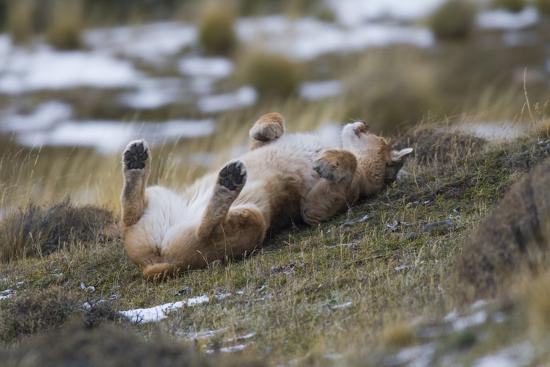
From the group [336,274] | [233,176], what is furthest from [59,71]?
[336,274]

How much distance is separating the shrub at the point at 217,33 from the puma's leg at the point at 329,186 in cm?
1477

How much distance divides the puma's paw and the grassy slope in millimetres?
844

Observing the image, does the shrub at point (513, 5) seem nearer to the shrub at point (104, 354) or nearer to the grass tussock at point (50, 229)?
the grass tussock at point (50, 229)

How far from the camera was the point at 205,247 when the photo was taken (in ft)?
23.1

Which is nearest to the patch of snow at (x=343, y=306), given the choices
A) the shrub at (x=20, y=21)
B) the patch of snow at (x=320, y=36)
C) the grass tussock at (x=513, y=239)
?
the grass tussock at (x=513, y=239)

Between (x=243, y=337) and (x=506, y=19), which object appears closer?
(x=243, y=337)

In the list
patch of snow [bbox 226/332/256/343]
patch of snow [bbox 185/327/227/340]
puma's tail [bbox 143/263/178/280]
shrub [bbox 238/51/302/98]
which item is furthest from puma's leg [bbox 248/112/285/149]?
shrub [bbox 238/51/302/98]

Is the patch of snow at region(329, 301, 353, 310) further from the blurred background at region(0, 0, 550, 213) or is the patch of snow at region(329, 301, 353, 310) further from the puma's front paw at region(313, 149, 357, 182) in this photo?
the blurred background at region(0, 0, 550, 213)

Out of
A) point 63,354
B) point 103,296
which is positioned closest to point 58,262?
point 103,296

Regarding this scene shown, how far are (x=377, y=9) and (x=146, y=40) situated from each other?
20.0 feet

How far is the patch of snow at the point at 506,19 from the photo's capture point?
22.8 meters

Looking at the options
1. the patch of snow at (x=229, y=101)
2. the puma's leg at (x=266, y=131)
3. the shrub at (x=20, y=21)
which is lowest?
the patch of snow at (x=229, y=101)

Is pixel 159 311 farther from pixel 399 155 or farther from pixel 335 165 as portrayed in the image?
pixel 399 155

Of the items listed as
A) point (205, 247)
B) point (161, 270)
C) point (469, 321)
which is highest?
point (469, 321)
